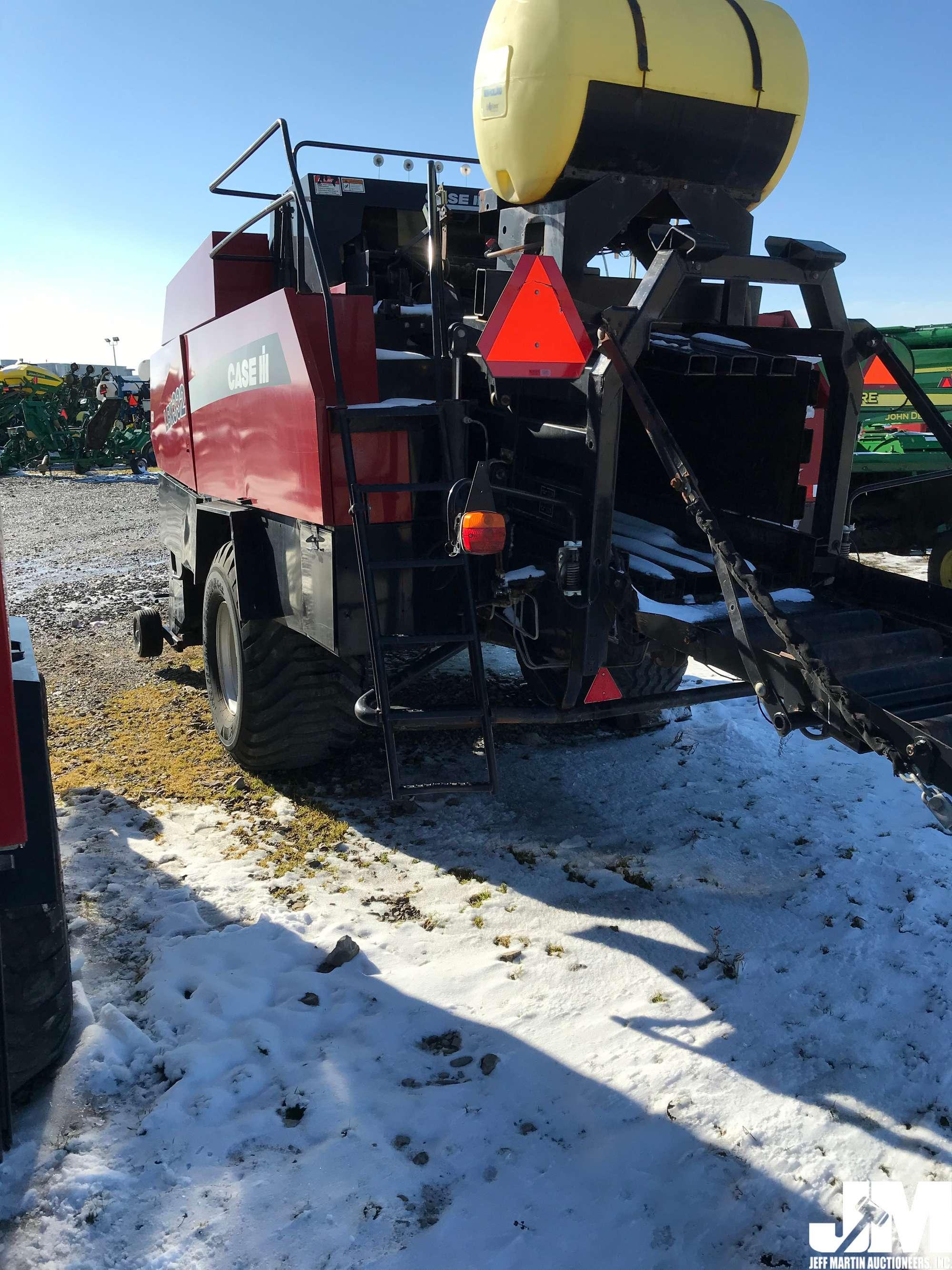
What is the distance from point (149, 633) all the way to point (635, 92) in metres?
4.48

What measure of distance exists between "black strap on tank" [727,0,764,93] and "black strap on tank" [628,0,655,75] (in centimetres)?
43

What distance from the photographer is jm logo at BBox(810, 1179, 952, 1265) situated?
6.63 ft

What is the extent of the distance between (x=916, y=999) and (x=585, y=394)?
214 cm

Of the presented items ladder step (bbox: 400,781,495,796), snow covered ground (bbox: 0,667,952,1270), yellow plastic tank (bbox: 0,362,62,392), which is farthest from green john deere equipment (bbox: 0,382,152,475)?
ladder step (bbox: 400,781,495,796)

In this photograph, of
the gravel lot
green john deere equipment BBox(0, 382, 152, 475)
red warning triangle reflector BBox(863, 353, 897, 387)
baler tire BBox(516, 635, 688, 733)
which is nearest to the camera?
red warning triangle reflector BBox(863, 353, 897, 387)

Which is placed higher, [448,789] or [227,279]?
[227,279]

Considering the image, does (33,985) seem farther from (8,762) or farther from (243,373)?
(243,373)

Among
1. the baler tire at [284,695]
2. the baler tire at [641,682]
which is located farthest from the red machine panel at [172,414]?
the baler tire at [641,682]

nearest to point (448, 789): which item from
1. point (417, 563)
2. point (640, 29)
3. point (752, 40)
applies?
point (417, 563)

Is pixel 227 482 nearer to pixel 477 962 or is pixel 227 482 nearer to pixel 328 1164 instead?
pixel 477 962

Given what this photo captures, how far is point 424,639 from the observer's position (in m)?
3.23

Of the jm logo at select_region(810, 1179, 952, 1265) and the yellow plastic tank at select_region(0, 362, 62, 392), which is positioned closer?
the jm logo at select_region(810, 1179, 952, 1265)

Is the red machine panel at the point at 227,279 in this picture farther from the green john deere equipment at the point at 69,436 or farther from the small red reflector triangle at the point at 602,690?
the green john deere equipment at the point at 69,436

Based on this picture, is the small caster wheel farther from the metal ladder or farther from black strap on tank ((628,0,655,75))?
black strap on tank ((628,0,655,75))
